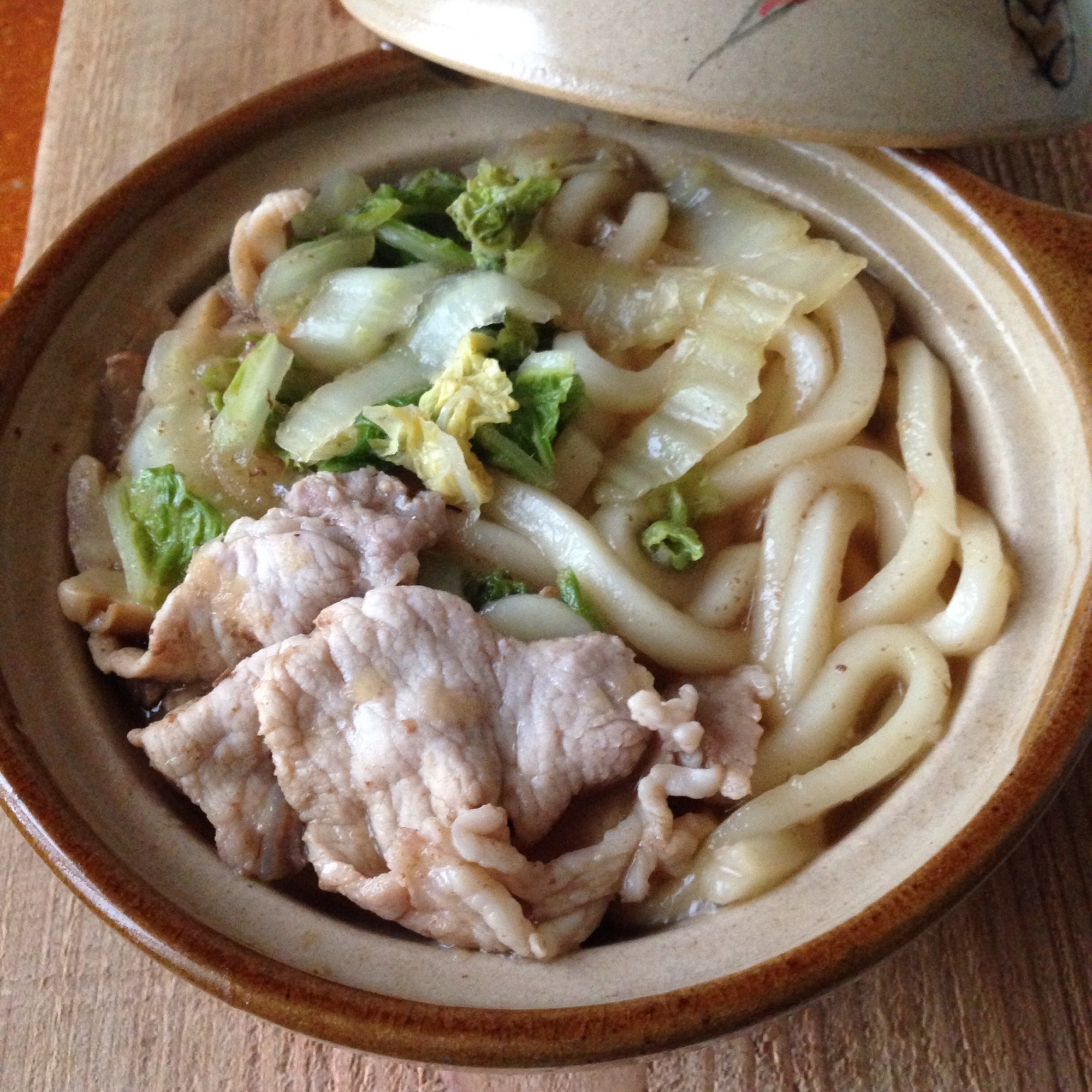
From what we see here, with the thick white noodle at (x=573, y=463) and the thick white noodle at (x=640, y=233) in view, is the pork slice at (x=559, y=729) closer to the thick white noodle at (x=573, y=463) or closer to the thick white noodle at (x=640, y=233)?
the thick white noodle at (x=573, y=463)

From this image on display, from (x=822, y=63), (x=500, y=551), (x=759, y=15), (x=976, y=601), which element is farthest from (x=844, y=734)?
(x=759, y=15)

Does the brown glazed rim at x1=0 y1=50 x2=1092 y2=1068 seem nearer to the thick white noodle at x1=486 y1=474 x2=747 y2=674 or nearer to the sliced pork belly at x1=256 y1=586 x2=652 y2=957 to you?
the sliced pork belly at x1=256 y1=586 x2=652 y2=957

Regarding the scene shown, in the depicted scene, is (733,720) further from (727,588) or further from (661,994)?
(661,994)

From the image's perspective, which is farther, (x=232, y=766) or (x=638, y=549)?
(x=638, y=549)

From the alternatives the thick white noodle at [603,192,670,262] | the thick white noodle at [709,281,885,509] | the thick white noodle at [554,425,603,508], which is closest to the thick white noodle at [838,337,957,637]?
the thick white noodle at [709,281,885,509]

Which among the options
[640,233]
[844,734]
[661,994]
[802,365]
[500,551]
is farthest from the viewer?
[640,233]

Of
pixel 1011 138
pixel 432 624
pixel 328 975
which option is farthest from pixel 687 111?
pixel 328 975

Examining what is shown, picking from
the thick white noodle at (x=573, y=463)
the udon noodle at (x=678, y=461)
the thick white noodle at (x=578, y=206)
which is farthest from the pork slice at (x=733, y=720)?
the thick white noodle at (x=578, y=206)
